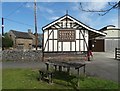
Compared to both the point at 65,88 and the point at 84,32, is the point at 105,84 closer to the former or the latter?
the point at 65,88

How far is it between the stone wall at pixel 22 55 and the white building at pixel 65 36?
3.37 feet

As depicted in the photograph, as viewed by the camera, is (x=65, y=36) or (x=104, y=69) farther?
(x=65, y=36)

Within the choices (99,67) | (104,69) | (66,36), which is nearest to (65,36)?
(66,36)

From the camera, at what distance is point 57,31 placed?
22047 millimetres

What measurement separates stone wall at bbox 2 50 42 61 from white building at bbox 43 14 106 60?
3.37ft

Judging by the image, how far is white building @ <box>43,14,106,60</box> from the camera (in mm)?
21984

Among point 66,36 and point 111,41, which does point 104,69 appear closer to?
point 66,36

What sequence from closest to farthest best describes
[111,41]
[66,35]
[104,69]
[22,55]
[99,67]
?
[104,69]
[99,67]
[66,35]
[22,55]
[111,41]

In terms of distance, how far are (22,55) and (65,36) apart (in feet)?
16.9

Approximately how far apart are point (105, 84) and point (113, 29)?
38503 millimetres

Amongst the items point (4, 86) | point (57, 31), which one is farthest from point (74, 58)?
point (4, 86)

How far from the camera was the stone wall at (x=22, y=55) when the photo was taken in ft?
73.6

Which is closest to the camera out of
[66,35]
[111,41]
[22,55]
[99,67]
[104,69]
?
[104,69]

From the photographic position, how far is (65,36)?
22000mm
